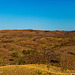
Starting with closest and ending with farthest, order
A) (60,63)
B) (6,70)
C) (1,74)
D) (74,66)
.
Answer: (1,74), (6,70), (74,66), (60,63)

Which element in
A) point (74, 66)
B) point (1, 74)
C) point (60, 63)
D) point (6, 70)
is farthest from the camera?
point (60, 63)

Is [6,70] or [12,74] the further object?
[6,70]

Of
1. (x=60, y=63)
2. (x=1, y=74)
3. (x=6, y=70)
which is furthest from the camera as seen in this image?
(x=60, y=63)

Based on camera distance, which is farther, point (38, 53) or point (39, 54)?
point (38, 53)

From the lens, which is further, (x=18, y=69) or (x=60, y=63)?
(x=60, y=63)

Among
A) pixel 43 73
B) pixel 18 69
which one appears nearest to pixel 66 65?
pixel 43 73

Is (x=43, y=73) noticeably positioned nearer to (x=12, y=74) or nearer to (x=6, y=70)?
(x=12, y=74)

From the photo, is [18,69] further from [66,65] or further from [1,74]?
[66,65]

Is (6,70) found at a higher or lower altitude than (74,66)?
higher

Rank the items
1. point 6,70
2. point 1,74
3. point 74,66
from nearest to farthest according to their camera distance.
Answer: point 1,74, point 6,70, point 74,66

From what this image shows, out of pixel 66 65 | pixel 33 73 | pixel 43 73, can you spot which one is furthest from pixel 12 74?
pixel 66 65
